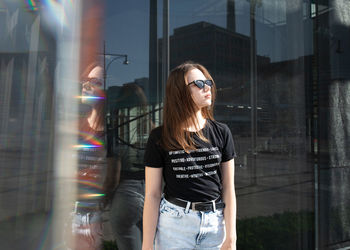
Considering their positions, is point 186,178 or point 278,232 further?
point 278,232

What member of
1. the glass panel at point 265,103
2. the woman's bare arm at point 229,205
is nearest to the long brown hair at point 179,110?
the woman's bare arm at point 229,205

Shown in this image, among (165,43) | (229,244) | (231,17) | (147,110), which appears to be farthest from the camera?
(231,17)

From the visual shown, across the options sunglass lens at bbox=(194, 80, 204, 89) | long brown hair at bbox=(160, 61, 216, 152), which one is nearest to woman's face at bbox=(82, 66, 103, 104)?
long brown hair at bbox=(160, 61, 216, 152)

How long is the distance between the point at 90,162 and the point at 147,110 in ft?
2.09

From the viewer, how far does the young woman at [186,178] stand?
148 centimetres

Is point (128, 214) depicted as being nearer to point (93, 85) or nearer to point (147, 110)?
point (147, 110)

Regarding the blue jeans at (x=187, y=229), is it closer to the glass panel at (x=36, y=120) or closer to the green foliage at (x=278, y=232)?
the glass panel at (x=36, y=120)

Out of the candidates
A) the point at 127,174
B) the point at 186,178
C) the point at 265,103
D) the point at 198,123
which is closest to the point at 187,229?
the point at 186,178

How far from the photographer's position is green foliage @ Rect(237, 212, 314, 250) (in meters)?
3.11

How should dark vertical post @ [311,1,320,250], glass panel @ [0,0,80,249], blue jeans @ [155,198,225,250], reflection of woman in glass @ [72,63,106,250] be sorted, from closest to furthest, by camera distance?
blue jeans @ [155,198,225,250]
glass panel @ [0,0,80,249]
reflection of woman in glass @ [72,63,106,250]
dark vertical post @ [311,1,320,250]

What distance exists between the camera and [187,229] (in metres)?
1.45

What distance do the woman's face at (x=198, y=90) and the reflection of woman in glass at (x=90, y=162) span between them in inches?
45.3

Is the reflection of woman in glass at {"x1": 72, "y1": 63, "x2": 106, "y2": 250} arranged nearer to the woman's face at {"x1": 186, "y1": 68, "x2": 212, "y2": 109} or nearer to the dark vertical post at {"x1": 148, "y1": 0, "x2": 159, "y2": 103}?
the dark vertical post at {"x1": 148, "y1": 0, "x2": 159, "y2": 103}

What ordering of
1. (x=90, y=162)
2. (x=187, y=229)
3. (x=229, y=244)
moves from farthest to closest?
(x=90, y=162) → (x=229, y=244) → (x=187, y=229)
